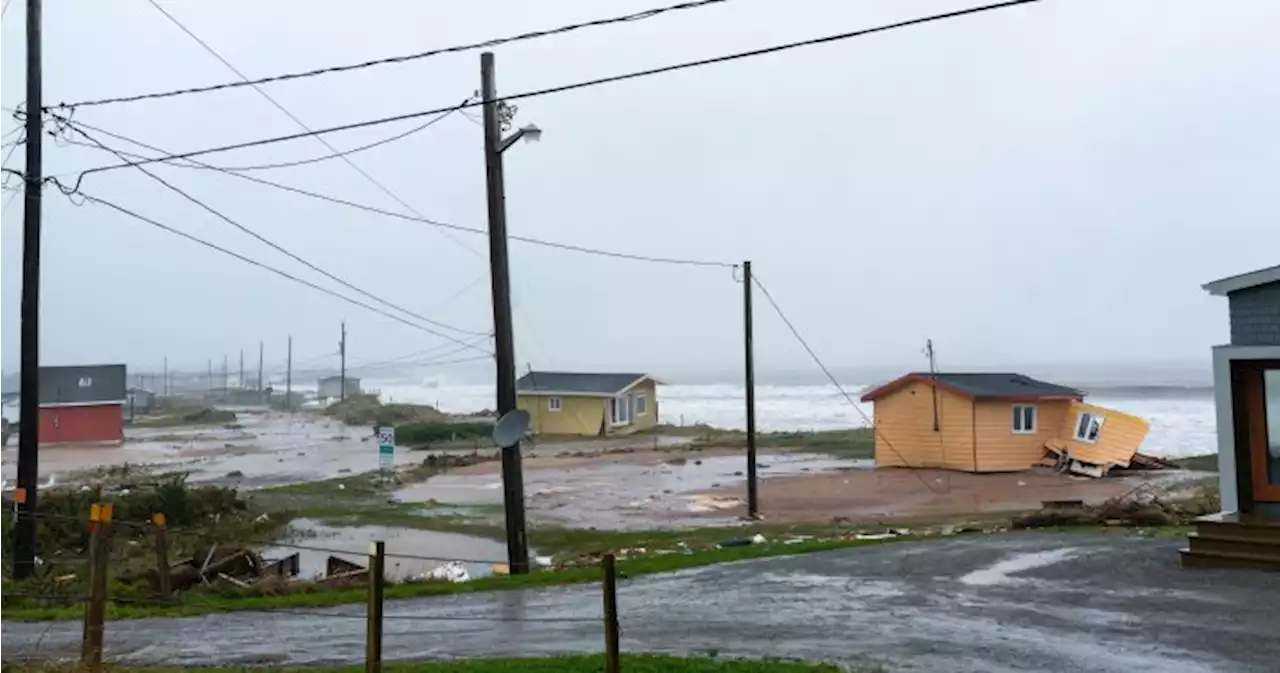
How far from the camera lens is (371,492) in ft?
111

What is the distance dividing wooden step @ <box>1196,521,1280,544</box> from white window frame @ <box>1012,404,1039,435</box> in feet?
79.4

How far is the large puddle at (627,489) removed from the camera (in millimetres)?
26141

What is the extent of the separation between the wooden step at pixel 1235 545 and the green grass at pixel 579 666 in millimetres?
6790

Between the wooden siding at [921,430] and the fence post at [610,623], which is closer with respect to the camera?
the fence post at [610,623]

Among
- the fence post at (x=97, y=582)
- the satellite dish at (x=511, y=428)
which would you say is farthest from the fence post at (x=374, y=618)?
the satellite dish at (x=511, y=428)

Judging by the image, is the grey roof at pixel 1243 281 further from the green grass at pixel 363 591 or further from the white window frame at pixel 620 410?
the white window frame at pixel 620 410

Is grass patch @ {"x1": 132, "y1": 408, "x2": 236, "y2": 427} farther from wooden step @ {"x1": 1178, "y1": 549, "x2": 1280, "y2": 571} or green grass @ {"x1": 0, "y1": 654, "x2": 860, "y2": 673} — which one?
wooden step @ {"x1": 1178, "y1": 549, "x2": 1280, "y2": 571}

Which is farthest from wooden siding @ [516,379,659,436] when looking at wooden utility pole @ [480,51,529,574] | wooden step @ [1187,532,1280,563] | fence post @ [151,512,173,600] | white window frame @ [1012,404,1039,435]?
wooden step @ [1187,532,1280,563]

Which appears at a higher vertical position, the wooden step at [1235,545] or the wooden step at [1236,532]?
the wooden step at [1236,532]

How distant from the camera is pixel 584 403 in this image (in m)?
61.1

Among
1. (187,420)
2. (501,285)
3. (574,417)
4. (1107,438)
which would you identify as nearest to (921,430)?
(1107,438)

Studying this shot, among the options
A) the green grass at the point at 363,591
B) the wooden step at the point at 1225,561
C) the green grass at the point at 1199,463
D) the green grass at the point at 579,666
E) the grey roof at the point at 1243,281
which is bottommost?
the green grass at the point at 1199,463

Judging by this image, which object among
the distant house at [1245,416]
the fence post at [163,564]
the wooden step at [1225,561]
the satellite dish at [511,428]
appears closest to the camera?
the wooden step at [1225,561]

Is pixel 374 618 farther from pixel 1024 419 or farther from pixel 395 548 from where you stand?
pixel 1024 419
